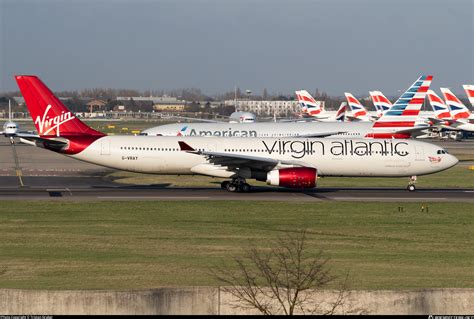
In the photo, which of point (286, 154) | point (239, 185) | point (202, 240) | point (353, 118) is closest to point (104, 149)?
point (239, 185)

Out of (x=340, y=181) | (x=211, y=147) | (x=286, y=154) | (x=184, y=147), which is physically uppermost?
(x=184, y=147)

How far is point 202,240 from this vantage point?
33.0 meters

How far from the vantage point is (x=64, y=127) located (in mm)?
49500

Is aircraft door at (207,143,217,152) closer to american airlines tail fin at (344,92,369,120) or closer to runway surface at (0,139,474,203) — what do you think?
runway surface at (0,139,474,203)

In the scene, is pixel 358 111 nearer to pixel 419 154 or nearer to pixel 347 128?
pixel 347 128

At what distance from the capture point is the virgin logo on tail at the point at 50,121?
1948 inches

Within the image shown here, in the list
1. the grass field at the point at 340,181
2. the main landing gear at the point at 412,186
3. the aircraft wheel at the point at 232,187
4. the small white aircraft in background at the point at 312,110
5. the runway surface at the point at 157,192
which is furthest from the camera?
the small white aircraft in background at the point at 312,110

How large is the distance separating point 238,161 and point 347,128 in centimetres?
3062

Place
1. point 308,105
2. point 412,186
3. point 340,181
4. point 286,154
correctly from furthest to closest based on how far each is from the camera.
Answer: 1. point 308,105
2. point 340,181
3. point 412,186
4. point 286,154

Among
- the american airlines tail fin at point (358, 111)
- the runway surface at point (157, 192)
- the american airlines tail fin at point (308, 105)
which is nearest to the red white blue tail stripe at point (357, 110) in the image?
the american airlines tail fin at point (358, 111)

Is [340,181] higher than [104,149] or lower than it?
lower

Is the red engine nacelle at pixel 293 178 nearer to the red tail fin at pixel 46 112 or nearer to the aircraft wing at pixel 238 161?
the aircraft wing at pixel 238 161

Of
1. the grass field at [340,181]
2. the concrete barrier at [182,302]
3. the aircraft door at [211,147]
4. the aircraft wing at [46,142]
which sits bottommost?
the grass field at [340,181]

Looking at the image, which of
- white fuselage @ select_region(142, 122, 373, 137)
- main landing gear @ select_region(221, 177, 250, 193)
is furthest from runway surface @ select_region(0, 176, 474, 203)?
white fuselage @ select_region(142, 122, 373, 137)
